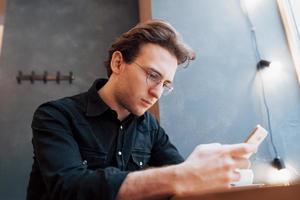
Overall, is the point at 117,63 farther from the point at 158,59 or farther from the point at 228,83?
the point at 228,83

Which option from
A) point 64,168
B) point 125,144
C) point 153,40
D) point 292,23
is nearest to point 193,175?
point 64,168

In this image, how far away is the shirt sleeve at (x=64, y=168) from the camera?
25.6 inches

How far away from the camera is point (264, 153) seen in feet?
5.24

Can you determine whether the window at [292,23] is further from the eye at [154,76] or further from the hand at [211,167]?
the hand at [211,167]

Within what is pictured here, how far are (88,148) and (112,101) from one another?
21 cm

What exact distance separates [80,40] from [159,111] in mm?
938

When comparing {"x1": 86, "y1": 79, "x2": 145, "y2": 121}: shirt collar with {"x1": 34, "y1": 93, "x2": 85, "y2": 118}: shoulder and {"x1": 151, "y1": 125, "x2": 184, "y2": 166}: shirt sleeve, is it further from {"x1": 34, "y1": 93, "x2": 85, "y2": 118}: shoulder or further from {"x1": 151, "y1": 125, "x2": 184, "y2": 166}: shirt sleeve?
{"x1": 151, "y1": 125, "x2": 184, "y2": 166}: shirt sleeve

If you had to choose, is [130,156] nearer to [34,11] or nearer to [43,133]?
[43,133]

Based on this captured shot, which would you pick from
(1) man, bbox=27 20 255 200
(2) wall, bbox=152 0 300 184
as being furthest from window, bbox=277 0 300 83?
(1) man, bbox=27 20 255 200

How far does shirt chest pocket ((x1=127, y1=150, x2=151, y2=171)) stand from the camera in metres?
1.02

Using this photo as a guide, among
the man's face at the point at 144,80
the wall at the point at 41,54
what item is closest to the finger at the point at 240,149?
the man's face at the point at 144,80

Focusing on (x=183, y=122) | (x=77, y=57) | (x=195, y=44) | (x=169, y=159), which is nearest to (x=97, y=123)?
(x=169, y=159)

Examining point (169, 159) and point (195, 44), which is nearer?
point (169, 159)

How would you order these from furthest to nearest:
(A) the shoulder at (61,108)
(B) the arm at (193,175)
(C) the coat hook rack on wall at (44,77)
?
(C) the coat hook rack on wall at (44,77), (A) the shoulder at (61,108), (B) the arm at (193,175)
